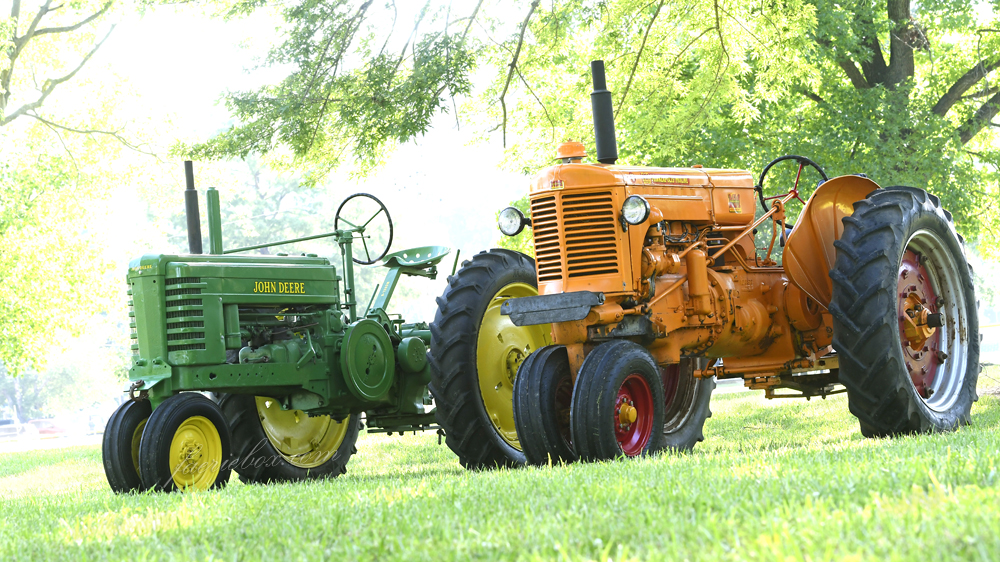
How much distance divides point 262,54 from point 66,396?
1794 inches

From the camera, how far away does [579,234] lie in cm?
596

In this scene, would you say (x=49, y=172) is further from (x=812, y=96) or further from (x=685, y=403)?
(x=685, y=403)

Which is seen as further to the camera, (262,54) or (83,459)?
(83,459)

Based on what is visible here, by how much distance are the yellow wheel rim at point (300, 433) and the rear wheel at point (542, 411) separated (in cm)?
246

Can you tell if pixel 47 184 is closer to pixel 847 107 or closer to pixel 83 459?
pixel 83 459

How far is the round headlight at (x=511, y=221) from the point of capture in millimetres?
6105

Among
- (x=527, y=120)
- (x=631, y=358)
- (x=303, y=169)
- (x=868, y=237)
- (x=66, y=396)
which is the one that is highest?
(x=527, y=120)

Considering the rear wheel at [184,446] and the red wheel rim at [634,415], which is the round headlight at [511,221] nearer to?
the red wheel rim at [634,415]

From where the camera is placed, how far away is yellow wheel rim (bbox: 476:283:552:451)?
6.95 m

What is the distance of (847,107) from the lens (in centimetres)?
1530

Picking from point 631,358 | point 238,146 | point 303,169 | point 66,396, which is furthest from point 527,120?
point 66,396

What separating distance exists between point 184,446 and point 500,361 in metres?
2.19

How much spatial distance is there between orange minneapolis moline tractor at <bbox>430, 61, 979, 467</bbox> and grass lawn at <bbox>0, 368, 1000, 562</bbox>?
67cm

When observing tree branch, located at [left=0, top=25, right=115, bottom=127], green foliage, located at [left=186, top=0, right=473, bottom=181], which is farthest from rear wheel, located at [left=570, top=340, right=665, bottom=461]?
tree branch, located at [left=0, top=25, right=115, bottom=127]
